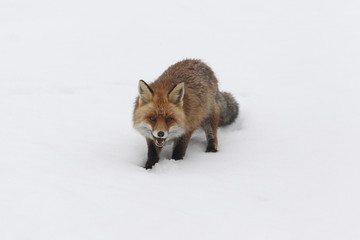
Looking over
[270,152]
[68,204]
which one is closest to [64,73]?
[270,152]

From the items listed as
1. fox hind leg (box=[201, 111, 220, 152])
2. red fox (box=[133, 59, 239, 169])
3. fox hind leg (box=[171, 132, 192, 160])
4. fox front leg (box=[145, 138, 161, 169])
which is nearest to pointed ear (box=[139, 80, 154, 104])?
red fox (box=[133, 59, 239, 169])

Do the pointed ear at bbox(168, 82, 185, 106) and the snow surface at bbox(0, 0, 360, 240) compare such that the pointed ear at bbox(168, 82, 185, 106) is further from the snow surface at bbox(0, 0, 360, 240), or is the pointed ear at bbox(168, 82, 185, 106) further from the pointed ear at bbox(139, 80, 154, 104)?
the snow surface at bbox(0, 0, 360, 240)

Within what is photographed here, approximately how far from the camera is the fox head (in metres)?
4.25

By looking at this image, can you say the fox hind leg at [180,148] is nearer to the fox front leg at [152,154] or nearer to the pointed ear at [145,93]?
the fox front leg at [152,154]

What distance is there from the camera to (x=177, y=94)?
4.39 meters

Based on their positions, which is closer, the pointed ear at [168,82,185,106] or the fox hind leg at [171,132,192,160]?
the pointed ear at [168,82,185,106]

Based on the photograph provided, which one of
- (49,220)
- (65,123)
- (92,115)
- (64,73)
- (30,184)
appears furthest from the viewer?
(64,73)

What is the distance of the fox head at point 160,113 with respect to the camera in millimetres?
4246

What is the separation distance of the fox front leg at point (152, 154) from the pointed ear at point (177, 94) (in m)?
0.59

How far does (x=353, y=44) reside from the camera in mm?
8469

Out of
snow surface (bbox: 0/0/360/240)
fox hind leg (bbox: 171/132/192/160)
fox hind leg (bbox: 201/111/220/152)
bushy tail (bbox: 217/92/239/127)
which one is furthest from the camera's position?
bushy tail (bbox: 217/92/239/127)

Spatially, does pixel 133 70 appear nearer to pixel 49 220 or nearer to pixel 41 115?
pixel 41 115

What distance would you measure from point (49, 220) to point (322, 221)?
216 cm

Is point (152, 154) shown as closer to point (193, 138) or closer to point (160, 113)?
point (160, 113)
